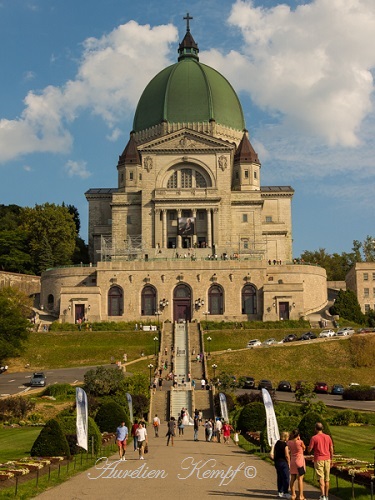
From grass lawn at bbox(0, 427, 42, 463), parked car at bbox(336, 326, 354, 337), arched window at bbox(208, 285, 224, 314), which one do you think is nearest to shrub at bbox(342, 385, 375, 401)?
parked car at bbox(336, 326, 354, 337)

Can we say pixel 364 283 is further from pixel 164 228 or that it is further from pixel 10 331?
pixel 10 331

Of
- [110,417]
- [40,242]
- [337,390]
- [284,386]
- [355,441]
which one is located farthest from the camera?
[40,242]

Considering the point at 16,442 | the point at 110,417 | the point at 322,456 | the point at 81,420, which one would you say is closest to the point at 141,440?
the point at 81,420

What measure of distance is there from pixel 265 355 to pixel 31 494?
48.1 metres

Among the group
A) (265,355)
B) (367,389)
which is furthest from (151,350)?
(367,389)

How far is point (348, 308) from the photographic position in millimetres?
87250

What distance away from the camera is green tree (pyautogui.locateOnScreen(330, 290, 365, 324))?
86750mm

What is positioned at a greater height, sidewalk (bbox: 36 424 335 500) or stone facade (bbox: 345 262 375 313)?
stone facade (bbox: 345 262 375 313)

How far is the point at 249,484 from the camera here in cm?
2183

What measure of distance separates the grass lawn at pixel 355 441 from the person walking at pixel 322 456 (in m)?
7.13

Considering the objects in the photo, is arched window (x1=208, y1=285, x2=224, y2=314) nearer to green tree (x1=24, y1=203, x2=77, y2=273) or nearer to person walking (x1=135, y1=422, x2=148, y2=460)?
green tree (x1=24, y1=203, x2=77, y2=273)

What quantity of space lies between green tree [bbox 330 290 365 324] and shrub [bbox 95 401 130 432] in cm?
5395

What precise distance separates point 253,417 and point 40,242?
72.3 m

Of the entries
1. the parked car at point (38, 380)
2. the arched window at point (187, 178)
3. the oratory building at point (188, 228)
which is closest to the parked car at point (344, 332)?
Result: the oratory building at point (188, 228)
